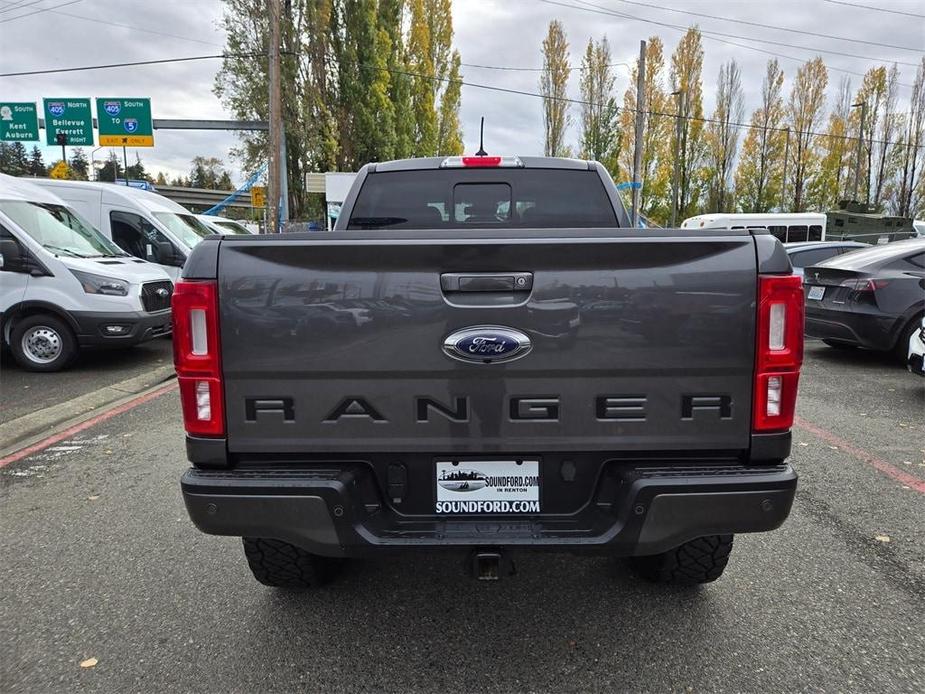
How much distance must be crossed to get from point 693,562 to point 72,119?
30.1 metres

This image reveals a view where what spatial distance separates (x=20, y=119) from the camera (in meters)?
25.9

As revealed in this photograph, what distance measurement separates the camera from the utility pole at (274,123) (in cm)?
1722

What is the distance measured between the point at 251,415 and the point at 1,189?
8192 mm

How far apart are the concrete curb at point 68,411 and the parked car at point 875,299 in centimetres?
822

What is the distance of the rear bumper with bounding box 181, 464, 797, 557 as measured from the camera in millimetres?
2064

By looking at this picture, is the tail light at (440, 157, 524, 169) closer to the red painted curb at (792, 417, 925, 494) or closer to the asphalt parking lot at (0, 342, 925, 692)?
the asphalt parking lot at (0, 342, 925, 692)

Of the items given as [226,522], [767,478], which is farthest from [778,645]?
[226,522]

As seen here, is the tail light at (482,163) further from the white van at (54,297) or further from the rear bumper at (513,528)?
the white van at (54,297)

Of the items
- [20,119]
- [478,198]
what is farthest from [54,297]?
[20,119]

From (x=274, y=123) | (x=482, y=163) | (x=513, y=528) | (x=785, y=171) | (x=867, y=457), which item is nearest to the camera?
(x=513, y=528)

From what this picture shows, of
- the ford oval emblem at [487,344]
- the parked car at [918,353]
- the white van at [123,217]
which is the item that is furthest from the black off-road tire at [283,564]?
the white van at [123,217]

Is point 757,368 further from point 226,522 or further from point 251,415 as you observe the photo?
point 226,522

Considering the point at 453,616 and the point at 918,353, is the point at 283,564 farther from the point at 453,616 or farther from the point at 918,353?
the point at 918,353

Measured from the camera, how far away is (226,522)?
6.97ft
